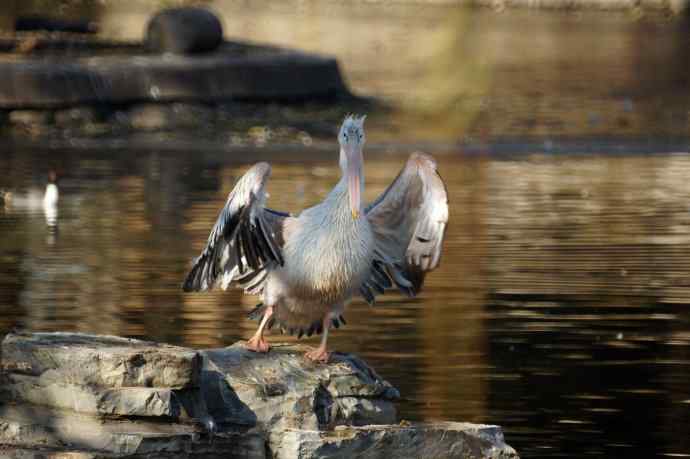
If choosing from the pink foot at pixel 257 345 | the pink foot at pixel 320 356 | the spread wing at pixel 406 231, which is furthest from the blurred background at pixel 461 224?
the pink foot at pixel 257 345

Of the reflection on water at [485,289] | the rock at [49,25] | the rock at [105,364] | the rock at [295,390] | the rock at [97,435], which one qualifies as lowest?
the reflection on water at [485,289]

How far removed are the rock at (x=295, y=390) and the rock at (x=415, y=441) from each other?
0.72m

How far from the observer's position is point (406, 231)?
10445 mm

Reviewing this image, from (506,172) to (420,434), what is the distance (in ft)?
46.7

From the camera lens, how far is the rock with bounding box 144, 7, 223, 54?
29.5m

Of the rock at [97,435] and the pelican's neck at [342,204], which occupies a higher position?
the pelican's neck at [342,204]

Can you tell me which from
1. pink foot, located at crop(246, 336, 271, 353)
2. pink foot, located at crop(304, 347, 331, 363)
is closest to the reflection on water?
pink foot, located at crop(304, 347, 331, 363)

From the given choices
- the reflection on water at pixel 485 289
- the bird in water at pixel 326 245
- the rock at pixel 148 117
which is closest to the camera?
the bird in water at pixel 326 245

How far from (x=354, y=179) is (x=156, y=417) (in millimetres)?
1753

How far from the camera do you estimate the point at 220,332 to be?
12609 mm

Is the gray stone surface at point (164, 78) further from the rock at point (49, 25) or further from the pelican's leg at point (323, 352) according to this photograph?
the pelican's leg at point (323, 352)

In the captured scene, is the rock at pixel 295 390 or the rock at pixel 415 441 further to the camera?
the rock at pixel 295 390

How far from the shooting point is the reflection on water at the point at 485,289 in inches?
416

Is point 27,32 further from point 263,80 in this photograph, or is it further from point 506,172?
point 506,172
